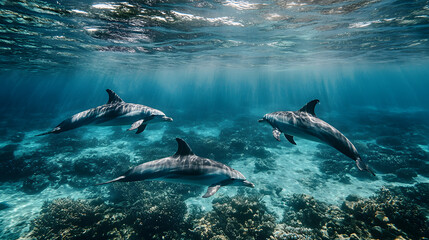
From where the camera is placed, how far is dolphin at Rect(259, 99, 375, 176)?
14.3 feet

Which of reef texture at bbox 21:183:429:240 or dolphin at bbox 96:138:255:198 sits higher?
dolphin at bbox 96:138:255:198

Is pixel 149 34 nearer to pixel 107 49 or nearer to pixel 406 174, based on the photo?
pixel 107 49

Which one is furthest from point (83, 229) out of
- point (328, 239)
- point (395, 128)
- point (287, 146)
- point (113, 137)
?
point (395, 128)

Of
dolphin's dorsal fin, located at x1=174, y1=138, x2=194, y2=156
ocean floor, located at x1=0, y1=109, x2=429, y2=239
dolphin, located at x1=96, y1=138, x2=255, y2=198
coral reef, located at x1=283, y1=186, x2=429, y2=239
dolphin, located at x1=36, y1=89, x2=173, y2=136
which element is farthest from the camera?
ocean floor, located at x1=0, y1=109, x2=429, y2=239

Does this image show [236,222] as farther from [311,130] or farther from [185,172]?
[311,130]

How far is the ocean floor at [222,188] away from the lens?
767cm

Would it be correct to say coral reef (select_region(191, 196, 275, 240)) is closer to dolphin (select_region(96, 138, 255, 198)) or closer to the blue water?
the blue water

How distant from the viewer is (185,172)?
4812 millimetres

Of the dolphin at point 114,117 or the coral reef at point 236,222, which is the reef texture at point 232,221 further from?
the dolphin at point 114,117

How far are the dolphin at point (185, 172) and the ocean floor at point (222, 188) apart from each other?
3.27 m

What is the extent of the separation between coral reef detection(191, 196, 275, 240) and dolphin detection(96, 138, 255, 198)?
3.02m

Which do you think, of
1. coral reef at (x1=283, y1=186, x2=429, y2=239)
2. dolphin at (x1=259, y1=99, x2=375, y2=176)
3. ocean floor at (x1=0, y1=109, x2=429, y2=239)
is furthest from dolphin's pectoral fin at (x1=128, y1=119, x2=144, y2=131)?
coral reef at (x1=283, y1=186, x2=429, y2=239)

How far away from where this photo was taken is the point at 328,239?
21.5 ft

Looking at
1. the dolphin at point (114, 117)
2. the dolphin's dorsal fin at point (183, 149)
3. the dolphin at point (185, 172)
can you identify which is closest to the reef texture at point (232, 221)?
the dolphin at point (185, 172)
